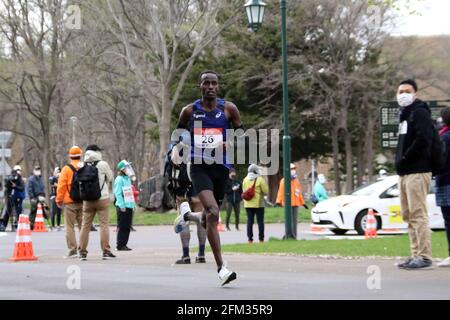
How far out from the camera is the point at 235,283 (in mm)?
10484

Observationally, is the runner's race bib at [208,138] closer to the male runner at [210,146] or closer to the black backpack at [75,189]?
the male runner at [210,146]

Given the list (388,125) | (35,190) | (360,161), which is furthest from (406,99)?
(360,161)

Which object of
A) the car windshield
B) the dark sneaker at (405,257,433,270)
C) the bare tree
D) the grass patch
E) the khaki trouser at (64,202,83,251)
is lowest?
the grass patch

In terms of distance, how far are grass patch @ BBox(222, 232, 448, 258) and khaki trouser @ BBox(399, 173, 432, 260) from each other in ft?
7.17

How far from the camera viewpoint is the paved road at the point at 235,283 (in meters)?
9.38

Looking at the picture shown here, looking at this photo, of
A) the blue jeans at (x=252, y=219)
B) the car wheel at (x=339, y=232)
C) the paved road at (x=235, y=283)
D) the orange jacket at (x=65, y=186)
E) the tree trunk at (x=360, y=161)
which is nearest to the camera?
the paved road at (x=235, y=283)

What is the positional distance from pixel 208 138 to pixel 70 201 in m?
7.00

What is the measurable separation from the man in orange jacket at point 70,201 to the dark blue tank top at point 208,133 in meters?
6.58

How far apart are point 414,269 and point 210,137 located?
3.23 metres

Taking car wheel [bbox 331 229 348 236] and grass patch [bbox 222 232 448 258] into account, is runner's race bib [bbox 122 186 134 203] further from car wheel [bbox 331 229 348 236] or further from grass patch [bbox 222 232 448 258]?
car wheel [bbox 331 229 348 236]

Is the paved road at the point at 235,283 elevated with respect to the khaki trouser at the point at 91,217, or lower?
lower

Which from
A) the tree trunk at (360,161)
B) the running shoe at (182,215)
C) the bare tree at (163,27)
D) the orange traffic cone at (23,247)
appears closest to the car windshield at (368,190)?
the orange traffic cone at (23,247)

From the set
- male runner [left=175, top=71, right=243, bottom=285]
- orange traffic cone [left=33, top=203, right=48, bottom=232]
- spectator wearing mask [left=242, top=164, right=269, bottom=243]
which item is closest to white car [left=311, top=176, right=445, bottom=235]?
spectator wearing mask [left=242, top=164, right=269, bottom=243]

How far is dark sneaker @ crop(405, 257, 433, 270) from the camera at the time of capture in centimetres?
1169
